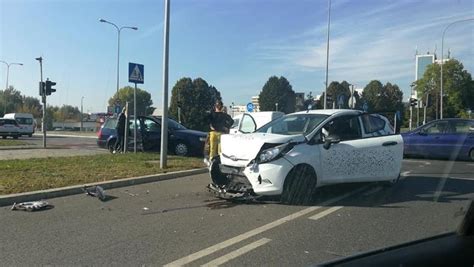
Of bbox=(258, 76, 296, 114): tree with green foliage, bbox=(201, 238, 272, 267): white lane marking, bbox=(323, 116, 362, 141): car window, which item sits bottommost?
bbox=(201, 238, 272, 267): white lane marking

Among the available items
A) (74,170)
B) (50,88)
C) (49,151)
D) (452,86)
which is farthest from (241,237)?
(452,86)

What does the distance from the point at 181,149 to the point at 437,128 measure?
9268 millimetres

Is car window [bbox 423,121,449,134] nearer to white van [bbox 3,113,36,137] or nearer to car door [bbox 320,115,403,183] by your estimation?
car door [bbox 320,115,403,183]

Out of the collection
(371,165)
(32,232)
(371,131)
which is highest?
(371,131)

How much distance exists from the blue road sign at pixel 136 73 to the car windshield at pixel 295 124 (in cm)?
658

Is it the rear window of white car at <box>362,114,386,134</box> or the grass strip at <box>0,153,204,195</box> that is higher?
the rear window of white car at <box>362,114,386,134</box>

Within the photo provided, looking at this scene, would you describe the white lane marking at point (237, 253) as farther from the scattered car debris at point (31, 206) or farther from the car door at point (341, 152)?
the scattered car debris at point (31, 206)

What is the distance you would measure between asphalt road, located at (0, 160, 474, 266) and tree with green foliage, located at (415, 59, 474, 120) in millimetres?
67547

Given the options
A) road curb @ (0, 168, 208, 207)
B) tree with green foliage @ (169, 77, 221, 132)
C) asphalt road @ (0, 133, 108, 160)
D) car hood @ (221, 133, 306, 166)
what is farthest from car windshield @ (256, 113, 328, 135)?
tree with green foliage @ (169, 77, 221, 132)

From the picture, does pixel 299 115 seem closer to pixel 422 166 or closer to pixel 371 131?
pixel 371 131

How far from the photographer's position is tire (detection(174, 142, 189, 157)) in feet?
56.5

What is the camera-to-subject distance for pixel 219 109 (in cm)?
1295

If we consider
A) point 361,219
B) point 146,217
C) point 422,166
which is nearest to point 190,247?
point 146,217

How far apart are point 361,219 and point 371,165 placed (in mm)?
2395
